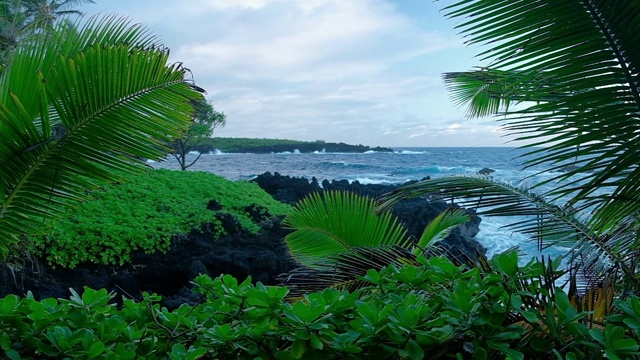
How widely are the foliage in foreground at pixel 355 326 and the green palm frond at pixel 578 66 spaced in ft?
1.24

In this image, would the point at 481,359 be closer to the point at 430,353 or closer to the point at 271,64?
the point at 430,353

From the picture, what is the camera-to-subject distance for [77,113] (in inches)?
80.4

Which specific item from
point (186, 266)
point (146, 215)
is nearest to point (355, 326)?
point (186, 266)

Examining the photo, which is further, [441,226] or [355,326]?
[441,226]

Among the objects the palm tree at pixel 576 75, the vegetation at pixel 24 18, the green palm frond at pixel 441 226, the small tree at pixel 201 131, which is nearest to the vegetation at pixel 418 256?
the palm tree at pixel 576 75

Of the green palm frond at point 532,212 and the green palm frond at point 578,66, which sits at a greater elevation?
the green palm frond at point 578,66

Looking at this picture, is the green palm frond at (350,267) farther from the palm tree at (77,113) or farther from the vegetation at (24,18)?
the vegetation at (24,18)

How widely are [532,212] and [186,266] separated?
5.29 metres

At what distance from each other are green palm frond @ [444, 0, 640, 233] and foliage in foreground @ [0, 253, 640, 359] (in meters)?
0.38

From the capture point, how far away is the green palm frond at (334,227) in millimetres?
3270

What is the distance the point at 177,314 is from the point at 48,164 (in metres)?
0.95

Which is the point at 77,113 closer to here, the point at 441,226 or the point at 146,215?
the point at 441,226

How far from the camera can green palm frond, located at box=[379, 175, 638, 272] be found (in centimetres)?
218

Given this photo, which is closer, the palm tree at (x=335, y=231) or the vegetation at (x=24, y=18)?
the vegetation at (x=24, y=18)
